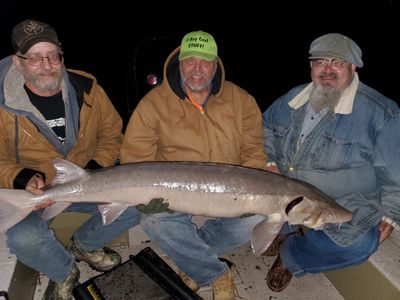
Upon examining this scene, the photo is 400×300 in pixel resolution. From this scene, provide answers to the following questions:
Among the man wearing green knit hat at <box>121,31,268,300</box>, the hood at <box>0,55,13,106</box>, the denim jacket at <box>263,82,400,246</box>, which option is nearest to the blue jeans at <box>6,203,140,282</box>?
the man wearing green knit hat at <box>121,31,268,300</box>

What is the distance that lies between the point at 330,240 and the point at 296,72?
17.0m

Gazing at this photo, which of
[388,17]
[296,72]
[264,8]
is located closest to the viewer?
[296,72]

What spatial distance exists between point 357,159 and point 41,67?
2.93 m

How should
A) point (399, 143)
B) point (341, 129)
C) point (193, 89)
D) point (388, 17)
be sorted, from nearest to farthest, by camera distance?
point (399, 143)
point (341, 129)
point (193, 89)
point (388, 17)

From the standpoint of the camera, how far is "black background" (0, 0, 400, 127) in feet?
59.1

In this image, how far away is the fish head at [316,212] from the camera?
125 inches

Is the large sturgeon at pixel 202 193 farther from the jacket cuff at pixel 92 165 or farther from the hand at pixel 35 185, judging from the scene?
the jacket cuff at pixel 92 165

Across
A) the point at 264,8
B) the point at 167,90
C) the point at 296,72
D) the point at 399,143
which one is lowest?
the point at 296,72

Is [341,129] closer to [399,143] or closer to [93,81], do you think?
[399,143]

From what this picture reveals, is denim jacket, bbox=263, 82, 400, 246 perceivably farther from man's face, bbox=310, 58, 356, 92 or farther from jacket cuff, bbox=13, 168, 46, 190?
jacket cuff, bbox=13, 168, 46, 190

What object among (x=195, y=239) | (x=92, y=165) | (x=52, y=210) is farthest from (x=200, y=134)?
(x=52, y=210)

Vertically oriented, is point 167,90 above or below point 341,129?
above

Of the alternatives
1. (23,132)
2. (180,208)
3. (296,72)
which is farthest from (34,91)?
(296,72)

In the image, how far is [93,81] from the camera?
12.4 ft
